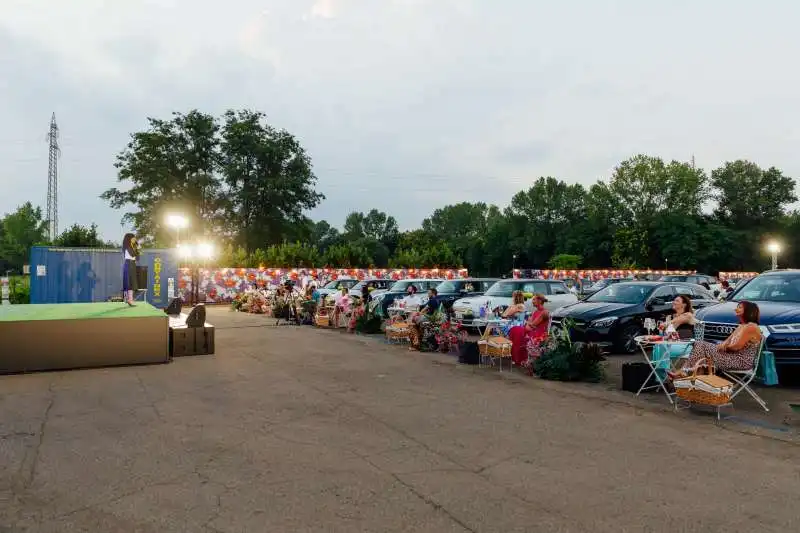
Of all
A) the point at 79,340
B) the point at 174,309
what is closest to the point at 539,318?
the point at 79,340

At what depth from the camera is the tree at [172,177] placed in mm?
51688

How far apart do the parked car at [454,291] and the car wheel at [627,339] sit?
5.66 m

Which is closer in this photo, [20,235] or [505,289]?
[505,289]

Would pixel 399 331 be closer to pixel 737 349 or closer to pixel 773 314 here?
pixel 773 314

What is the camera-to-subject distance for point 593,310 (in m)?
11.9

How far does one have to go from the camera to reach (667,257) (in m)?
71.1

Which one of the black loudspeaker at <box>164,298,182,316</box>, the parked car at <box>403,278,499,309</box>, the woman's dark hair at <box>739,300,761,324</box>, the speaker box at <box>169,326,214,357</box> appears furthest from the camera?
the parked car at <box>403,278,499,309</box>

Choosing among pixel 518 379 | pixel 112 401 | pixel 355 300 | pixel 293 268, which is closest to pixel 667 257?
pixel 293 268

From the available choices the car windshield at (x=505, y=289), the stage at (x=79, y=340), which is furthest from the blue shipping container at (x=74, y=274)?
the car windshield at (x=505, y=289)

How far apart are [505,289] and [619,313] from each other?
4.24m

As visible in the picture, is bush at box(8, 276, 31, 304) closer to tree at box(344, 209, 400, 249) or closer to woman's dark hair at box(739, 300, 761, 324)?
woman's dark hair at box(739, 300, 761, 324)

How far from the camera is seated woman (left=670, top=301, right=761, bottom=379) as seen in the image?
6660 mm

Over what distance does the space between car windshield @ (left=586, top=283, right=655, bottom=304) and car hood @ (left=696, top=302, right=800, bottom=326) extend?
320cm

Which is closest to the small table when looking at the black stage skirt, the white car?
the white car
